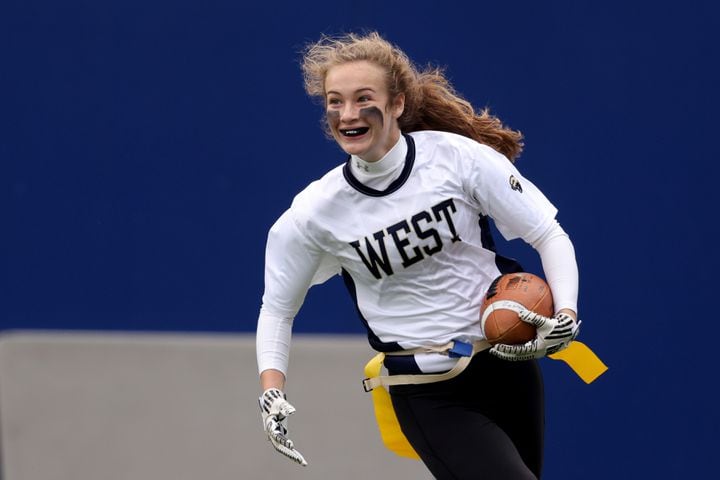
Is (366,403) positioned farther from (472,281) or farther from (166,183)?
(472,281)

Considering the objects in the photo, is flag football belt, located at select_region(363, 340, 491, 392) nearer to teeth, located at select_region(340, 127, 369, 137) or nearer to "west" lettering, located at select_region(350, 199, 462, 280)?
"west" lettering, located at select_region(350, 199, 462, 280)

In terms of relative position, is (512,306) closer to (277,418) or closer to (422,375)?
(422,375)

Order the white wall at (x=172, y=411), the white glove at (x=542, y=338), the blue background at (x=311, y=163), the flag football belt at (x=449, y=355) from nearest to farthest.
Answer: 1. the white glove at (x=542, y=338)
2. the flag football belt at (x=449, y=355)
3. the blue background at (x=311, y=163)
4. the white wall at (x=172, y=411)

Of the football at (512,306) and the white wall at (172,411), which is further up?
the white wall at (172,411)

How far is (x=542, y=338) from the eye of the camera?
3.33 m

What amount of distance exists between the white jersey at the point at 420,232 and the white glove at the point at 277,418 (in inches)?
12.5

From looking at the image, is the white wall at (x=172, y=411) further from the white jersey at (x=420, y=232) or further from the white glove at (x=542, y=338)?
the white glove at (x=542, y=338)

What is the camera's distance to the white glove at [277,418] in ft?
11.2

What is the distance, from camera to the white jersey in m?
3.47

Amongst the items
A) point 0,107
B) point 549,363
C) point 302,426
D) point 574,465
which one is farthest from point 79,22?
point 574,465

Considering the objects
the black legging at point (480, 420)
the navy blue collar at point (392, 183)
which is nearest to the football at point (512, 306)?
the black legging at point (480, 420)

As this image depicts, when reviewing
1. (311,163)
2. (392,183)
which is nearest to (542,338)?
(392,183)

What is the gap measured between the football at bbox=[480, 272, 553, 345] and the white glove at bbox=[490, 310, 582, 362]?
1.0 inches

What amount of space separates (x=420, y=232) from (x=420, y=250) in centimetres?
5
